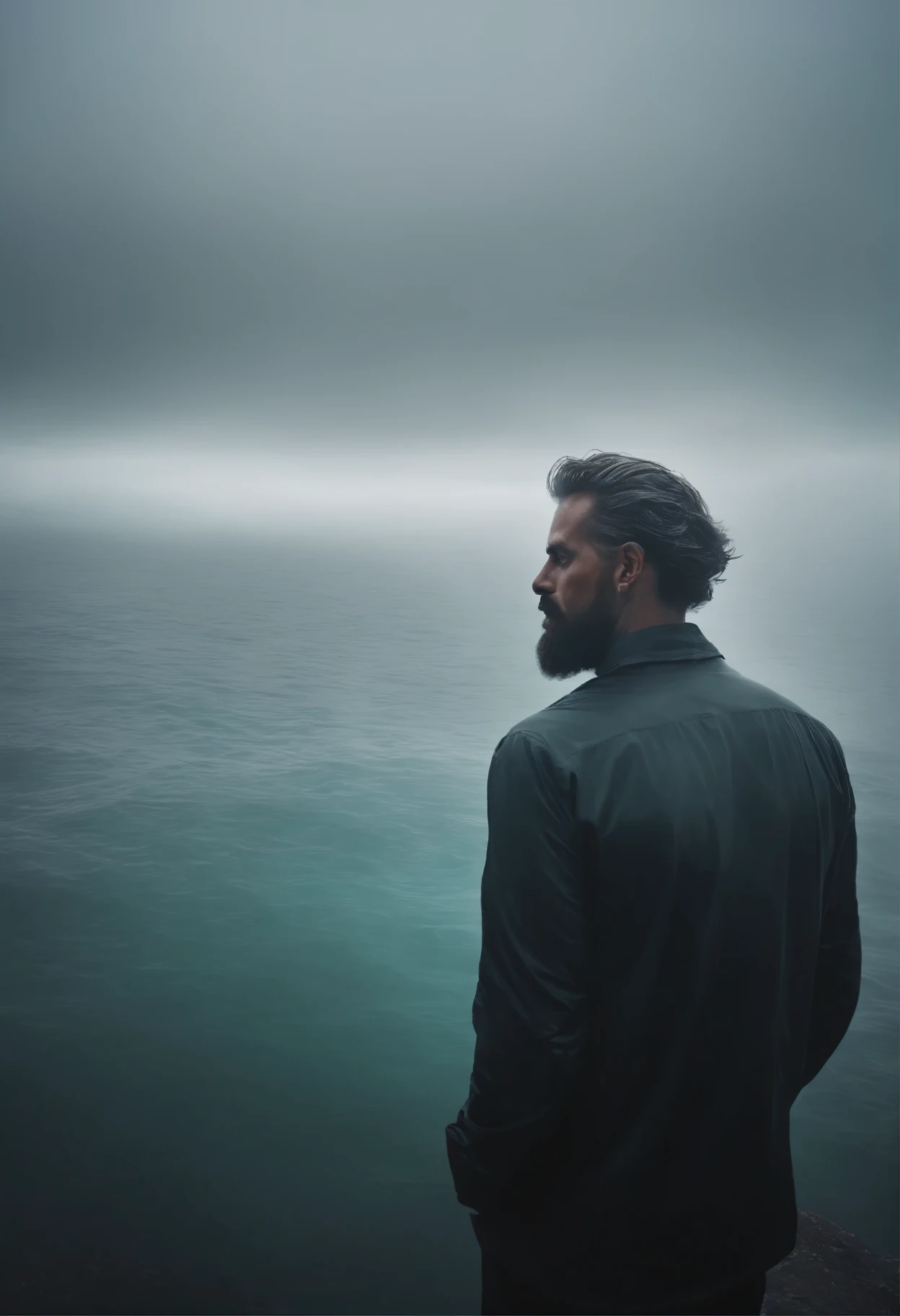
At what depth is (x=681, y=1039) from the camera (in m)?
0.91

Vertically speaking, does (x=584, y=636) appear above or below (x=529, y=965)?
above

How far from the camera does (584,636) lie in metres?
1.06

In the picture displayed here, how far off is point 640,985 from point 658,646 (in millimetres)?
377

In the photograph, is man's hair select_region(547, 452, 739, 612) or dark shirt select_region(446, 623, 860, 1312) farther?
man's hair select_region(547, 452, 739, 612)

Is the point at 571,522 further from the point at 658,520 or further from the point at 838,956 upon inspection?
the point at 838,956

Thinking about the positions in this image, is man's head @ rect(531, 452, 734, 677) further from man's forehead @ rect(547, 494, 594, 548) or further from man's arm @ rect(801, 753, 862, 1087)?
man's arm @ rect(801, 753, 862, 1087)

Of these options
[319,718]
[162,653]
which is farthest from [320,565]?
[319,718]

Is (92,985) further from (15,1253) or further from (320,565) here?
(320,565)

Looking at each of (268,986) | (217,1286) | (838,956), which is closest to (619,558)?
(838,956)

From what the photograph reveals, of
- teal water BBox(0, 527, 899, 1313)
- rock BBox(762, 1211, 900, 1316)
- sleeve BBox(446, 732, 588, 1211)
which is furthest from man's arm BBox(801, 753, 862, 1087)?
teal water BBox(0, 527, 899, 1313)

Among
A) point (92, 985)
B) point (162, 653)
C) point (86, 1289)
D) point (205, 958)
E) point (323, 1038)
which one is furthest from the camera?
point (162, 653)

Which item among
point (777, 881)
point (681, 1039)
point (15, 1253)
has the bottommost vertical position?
point (15, 1253)

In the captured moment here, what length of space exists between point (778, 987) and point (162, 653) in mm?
16737

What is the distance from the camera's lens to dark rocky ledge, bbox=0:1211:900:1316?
208 centimetres
